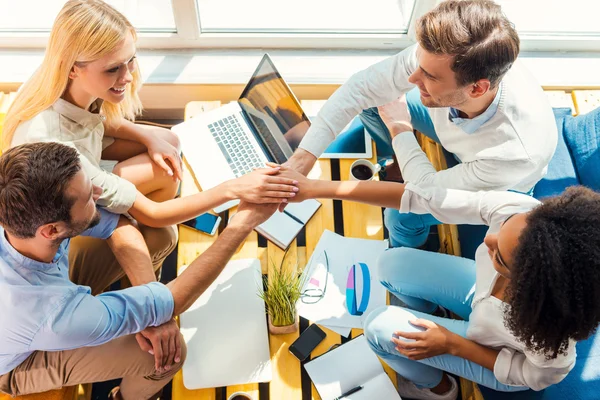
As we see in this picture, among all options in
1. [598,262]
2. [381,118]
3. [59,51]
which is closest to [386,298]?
[381,118]

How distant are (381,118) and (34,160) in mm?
1183

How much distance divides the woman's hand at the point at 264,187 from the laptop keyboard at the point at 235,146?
0.21 m

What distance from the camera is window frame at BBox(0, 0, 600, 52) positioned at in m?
2.29

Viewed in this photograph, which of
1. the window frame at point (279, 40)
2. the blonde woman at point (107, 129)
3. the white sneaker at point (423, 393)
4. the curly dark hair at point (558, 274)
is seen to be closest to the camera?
the curly dark hair at point (558, 274)

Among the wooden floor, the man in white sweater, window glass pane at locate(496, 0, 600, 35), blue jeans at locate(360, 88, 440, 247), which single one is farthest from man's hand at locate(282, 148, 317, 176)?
window glass pane at locate(496, 0, 600, 35)

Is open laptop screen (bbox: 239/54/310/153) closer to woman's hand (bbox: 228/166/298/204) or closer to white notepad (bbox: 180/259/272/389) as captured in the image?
woman's hand (bbox: 228/166/298/204)

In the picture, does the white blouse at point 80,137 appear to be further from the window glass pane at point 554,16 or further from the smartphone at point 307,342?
the window glass pane at point 554,16

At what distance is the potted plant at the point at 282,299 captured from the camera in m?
1.73

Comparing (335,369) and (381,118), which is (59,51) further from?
(335,369)

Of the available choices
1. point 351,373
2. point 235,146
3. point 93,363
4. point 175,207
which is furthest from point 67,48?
point 351,373

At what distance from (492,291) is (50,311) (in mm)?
1206

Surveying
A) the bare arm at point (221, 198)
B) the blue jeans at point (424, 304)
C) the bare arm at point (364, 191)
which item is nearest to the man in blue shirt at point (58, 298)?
the bare arm at point (221, 198)

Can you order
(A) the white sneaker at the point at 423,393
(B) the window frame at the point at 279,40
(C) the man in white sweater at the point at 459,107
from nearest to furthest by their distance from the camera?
(C) the man in white sweater at the point at 459,107 < (A) the white sneaker at the point at 423,393 < (B) the window frame at the point at 279,40

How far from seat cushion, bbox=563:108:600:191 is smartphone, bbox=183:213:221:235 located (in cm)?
142
